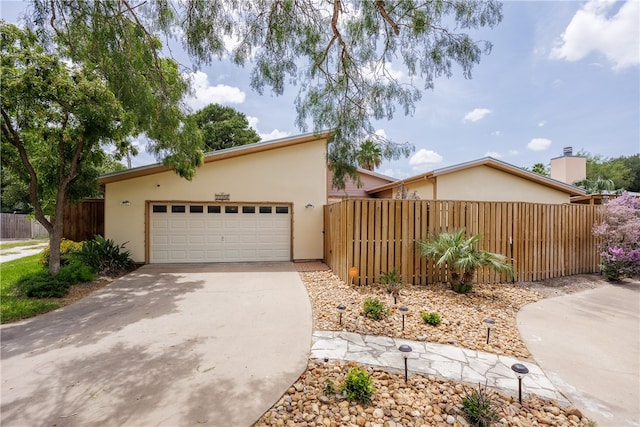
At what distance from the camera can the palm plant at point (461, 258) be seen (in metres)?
5.62

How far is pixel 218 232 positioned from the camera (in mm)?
9445

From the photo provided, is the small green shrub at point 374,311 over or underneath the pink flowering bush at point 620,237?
underneath

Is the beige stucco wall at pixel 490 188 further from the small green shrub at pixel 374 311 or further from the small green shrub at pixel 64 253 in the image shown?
the small green shrub at pixel 64 253

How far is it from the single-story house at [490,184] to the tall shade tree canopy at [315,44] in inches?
262

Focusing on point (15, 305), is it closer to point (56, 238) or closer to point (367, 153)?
point (56, 238)

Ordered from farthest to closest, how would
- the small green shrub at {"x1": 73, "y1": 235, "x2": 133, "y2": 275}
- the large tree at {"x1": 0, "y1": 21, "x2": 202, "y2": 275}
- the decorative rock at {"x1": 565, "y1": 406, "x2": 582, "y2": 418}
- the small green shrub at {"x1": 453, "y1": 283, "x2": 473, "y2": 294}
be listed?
1. the small green shrub at {"x1": 73, "y1": 235, "x2": 133, "y2": 275}
2. the small green shrub at {"x1": 453, "y1": 283, "x2": 473, "y2": 294}
3. the large tree at {"x1": 0, "y1": 21, "x2": 202, "y2": 275}
4. the decorative rock at {"x1": 565, "y1": 406, "x2": 582, "y2": 418}

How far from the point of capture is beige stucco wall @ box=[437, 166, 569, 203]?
36.1 feet

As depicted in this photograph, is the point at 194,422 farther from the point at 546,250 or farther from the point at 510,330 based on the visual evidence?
the point at 546,250

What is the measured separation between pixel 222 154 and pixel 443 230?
7041 mm

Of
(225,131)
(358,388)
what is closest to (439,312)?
(358,388)

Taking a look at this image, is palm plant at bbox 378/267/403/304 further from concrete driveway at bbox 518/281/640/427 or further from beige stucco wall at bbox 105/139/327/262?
beige stucco wall at bbox 105/139/327/262

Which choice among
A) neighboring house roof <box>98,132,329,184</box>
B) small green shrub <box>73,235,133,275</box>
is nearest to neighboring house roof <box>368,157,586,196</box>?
neighboring house roof <box>98,132,329,184</box>

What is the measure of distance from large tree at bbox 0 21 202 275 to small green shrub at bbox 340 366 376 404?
515cm

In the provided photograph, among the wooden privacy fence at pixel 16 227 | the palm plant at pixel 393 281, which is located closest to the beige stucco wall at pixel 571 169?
the palm plant at pixel 393 281
